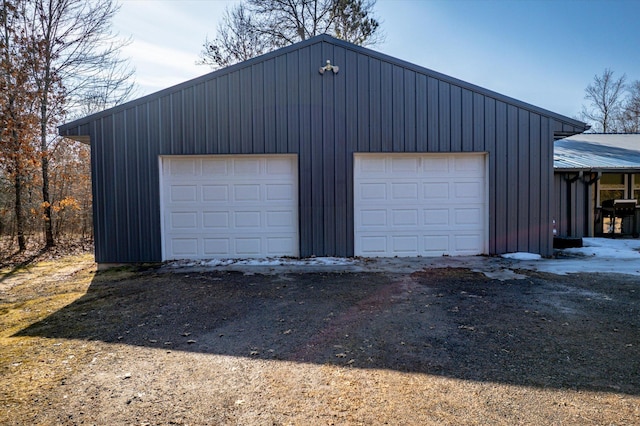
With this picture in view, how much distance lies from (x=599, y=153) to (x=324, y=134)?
934 cm

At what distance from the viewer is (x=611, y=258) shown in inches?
299

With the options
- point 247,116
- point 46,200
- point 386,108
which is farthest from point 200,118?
point 46,200

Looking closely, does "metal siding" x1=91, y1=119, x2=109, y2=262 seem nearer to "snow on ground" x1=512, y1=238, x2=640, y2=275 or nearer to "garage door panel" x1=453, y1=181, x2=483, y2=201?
"garage door panel" x1=453, y1=181, x2=483, y2=201

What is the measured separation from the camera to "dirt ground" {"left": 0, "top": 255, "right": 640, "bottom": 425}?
2.25 meters

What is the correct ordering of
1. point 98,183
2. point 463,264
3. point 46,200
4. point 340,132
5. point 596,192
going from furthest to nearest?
point 596,192 < point 46,200 < point 340,132 < point 98,183 < point 463,264

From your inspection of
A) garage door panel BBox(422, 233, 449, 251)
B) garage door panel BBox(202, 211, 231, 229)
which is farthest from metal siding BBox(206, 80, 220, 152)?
garage door panel BBox(422, 233, 449, 251)

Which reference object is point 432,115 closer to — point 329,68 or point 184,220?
point 329,68

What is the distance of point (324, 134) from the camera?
7594mm

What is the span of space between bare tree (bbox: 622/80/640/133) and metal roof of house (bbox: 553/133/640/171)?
38.2ft

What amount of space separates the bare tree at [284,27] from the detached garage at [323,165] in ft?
28.3

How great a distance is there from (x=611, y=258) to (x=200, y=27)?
1468 centimetres

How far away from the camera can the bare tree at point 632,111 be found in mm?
23661

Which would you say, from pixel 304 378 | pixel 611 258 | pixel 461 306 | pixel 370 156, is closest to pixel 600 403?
pixel 304 378

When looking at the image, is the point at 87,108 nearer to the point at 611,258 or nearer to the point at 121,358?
the point at 121,358
